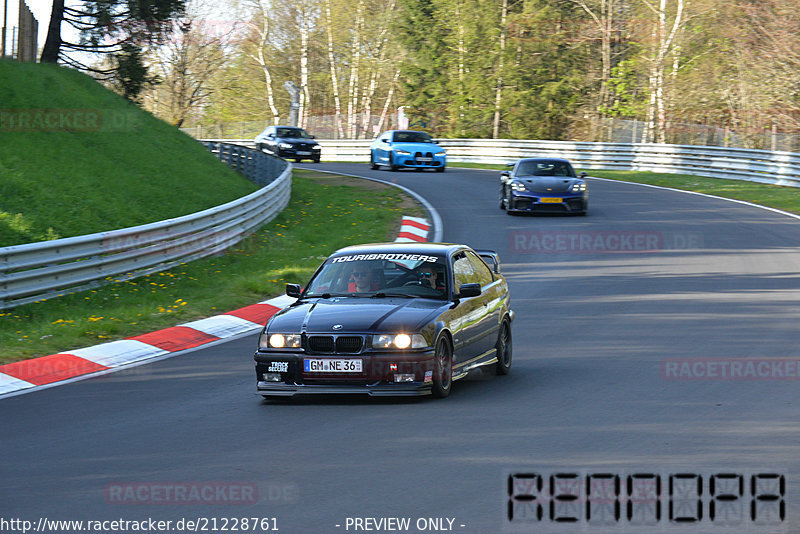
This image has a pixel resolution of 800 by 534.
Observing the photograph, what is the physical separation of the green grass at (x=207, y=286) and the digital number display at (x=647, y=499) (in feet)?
23.9

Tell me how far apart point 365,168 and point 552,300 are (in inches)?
1132

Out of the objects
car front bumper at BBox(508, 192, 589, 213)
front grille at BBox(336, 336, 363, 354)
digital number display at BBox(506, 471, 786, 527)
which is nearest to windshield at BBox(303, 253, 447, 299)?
front grille at BBox(336, 336, 363, 354)

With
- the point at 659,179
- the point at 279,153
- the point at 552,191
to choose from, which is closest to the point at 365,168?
the point at 279,153

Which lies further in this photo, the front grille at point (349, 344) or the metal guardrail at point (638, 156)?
the metal guardrail at point (638, 156)

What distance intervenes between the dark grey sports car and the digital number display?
249 centimetres

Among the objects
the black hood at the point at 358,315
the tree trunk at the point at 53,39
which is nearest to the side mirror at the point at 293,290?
the black hood at the point at 358,315

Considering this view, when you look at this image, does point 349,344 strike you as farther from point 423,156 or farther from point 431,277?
point 423,156

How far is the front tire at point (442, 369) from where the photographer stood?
9.11 metres

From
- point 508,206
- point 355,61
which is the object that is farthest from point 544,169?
point 355,61

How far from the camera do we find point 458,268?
1048cm

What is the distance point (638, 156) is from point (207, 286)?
29048 mm

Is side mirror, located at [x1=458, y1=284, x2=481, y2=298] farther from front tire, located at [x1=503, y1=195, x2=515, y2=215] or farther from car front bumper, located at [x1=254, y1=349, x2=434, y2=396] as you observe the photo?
front tire, located at [x1=503, y1=195, x2=515, y2=215]

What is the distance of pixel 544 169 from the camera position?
28.0 meters

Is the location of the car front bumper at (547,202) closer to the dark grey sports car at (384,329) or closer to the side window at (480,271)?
the side window at (480,271)
